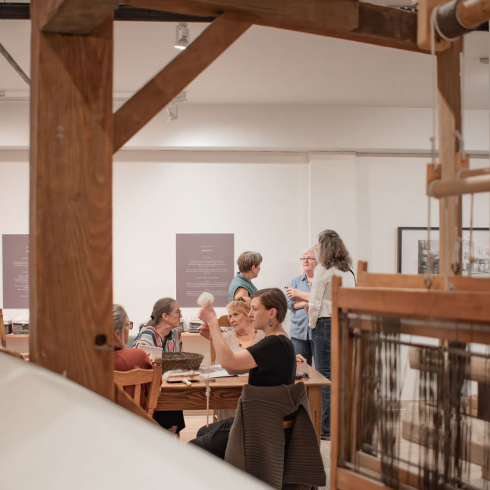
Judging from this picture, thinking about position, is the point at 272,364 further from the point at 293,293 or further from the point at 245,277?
the point at 293,293

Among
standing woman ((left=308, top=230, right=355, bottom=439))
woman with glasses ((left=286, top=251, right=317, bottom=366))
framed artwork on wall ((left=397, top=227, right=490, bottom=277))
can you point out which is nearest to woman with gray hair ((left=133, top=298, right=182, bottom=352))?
standing woman ((left=308, top=230, right=355, bottom=439))

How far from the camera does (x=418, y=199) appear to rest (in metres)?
5.80

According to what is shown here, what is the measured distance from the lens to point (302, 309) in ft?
16.3

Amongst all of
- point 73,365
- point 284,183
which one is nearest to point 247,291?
point 284,183

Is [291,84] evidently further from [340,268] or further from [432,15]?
[432,15]

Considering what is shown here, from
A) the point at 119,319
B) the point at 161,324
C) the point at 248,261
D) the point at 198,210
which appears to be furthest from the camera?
the point at 198,210

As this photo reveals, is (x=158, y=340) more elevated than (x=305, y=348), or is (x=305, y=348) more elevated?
(x=158, y=340)

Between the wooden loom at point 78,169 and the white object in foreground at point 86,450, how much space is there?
18cm

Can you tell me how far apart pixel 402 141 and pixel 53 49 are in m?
4.70

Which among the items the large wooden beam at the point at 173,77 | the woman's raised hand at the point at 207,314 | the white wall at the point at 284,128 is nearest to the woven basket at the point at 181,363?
the woman's raised hand at the point at 207,314

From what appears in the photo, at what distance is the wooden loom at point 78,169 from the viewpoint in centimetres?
145

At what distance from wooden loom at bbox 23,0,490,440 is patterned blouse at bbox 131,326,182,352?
7.09 feet

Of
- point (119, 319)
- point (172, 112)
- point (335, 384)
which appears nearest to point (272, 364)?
point (119, 319)

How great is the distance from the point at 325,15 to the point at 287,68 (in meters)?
2.98
